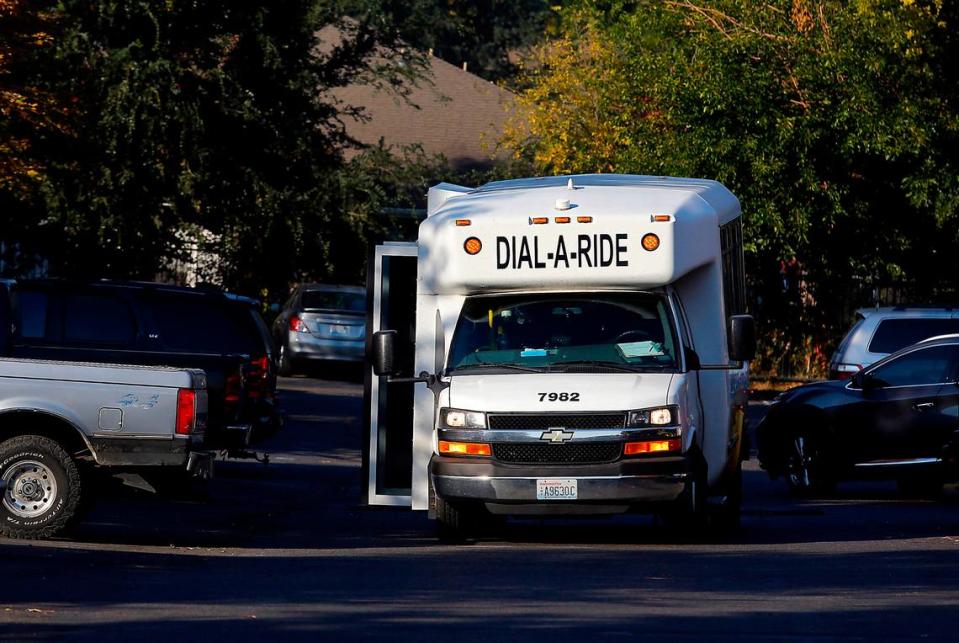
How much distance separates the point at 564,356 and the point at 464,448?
112 cm

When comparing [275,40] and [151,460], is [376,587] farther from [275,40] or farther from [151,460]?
[275,40]

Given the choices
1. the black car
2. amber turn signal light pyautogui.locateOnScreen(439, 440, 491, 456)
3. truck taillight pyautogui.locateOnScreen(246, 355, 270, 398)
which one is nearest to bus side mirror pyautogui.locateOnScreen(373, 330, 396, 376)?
amber turn signal light pyautogui.locateOnScreen(439, 440, 491, 456)

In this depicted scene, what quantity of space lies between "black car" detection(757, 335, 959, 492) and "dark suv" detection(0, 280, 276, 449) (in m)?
5.82

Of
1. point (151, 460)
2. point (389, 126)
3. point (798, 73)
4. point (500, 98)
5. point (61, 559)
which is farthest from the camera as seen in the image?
point (500, 98)

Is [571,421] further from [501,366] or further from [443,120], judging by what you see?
[443,120]

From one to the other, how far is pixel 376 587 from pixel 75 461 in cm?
Result: 358

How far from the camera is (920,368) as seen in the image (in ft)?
65.1

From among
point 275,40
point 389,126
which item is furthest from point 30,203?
point 389,126

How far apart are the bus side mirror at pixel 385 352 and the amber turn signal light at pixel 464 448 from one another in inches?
32.3

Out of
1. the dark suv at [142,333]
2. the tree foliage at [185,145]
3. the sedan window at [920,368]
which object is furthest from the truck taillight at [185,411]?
the tree foliage at [185,145]

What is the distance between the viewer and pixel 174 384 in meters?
14.4

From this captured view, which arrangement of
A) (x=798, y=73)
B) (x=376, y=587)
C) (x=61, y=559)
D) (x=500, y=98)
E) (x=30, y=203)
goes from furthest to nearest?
(x=500, y=98), (x=798, y=73), (x=30, y=203), (x=61, y=559), (x=376, y=587)

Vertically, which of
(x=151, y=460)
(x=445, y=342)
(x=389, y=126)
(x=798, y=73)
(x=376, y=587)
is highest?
(x=389, y=126)

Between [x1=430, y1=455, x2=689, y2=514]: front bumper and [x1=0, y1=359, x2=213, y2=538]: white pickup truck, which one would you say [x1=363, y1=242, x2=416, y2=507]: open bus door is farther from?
[x1=0, y1=359, x2=213, y2=538]: white pickup truck
